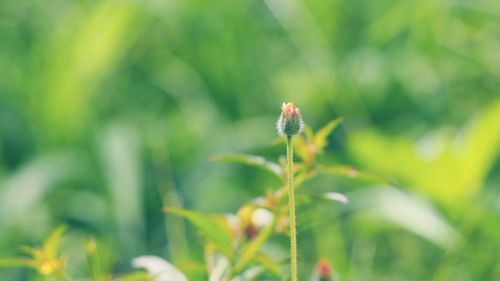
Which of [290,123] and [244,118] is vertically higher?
[244,118]

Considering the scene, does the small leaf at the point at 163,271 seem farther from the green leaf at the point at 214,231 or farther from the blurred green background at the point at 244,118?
the blurred green background at the point at 244,118

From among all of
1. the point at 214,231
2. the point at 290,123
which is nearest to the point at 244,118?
the point at 214,231

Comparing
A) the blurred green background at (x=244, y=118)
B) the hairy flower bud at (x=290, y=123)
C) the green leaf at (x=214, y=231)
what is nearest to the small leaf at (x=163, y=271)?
the green leaf at (x=214, y=231)

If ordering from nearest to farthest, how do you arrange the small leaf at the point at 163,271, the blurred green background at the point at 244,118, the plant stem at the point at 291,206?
1. the plant stem at the point at 291,206
2. the small leaf at the point at 163,271
3. the blurred green background at the point at 244,118

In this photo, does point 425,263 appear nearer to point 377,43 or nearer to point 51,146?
point 377,43

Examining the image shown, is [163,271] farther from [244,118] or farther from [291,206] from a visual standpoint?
[244,118]

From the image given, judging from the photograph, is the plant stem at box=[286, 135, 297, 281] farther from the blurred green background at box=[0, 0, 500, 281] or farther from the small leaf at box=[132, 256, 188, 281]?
the blurred green background at box=[0, 0, 500, 281]

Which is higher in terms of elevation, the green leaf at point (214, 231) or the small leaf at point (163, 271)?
the green leaf at point (214, 231)

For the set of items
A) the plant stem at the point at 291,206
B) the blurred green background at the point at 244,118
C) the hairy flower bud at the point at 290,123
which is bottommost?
the plant stem at the point at 291,206

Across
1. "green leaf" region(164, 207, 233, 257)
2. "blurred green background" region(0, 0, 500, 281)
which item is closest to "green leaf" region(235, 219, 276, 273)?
"green leaf" region(164, 207, 233, 257)
